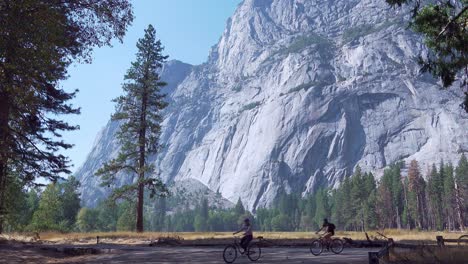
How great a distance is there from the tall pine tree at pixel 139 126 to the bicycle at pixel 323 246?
17.7 m

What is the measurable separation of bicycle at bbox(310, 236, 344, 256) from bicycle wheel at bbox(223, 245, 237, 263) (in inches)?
204

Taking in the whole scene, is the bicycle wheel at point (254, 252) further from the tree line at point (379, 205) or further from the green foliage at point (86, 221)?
the green foliage at point (86, 221)

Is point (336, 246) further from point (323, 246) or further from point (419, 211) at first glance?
point (419, 211)

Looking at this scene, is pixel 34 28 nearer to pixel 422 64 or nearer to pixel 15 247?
pixel 422 64

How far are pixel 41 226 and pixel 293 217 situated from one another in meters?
118

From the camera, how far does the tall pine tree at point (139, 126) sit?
35.8m

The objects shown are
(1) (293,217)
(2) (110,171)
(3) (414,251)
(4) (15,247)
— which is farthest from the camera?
(1) (293,217)

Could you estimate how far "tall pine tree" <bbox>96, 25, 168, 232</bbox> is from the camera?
35750 mm

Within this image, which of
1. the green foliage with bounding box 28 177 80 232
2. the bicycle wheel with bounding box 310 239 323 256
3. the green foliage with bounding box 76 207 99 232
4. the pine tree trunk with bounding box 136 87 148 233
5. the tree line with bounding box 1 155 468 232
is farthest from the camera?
the green foliage with bounding box 76 207 99 232

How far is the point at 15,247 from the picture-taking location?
19969 millimetres

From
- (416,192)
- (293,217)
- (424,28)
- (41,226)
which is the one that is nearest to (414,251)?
(424,28)

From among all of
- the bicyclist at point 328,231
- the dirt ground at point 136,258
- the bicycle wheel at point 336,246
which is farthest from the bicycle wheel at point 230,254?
the bicycle wheel at point 336,246

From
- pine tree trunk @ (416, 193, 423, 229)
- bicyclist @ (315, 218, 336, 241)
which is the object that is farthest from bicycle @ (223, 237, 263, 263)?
pine tree trunk @ (416, 193, 423, 229)

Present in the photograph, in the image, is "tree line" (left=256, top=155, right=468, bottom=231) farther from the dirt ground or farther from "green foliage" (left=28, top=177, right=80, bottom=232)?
the dirt ground
